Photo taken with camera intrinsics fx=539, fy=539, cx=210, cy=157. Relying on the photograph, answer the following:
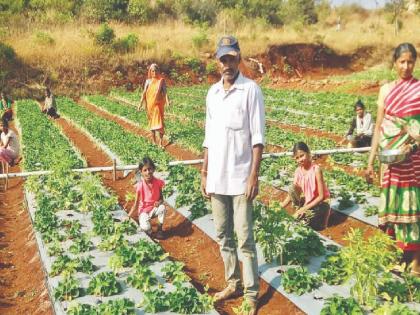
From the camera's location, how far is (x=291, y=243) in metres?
5.23

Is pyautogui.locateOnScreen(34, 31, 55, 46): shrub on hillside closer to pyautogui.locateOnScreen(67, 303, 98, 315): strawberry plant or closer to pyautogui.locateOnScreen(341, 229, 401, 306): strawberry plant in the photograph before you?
pyautogui.locateOnScreen(67, 303, 98, 315): strawberry plant

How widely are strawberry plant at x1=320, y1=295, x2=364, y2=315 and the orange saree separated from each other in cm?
800

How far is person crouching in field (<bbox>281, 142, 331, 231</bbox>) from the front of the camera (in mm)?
6059

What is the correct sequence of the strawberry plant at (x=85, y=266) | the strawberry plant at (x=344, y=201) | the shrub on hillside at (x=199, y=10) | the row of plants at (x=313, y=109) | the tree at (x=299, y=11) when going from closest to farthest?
the strawberry plant at (x=85, y=266) → the strawberry plant at (x=344, y=201) → the row of plants at (x=313, y=109) → the shrub on hillside at (x=199, y=10) → the tree at (x=299, y=11)

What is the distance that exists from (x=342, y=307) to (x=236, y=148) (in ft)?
4.68

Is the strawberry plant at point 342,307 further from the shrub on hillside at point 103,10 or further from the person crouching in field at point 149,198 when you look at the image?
the shrub on hillside at point 103,10

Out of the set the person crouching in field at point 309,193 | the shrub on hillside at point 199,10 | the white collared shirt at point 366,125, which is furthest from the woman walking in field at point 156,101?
the shrub on hillside at point 199,10

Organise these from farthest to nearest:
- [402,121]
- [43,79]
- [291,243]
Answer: [43,79]
[291,243]
[402,121]

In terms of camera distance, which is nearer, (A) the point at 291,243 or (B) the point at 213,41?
(A) the point at 291,243

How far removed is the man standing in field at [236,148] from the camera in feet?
13.5

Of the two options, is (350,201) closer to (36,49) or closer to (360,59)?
(36,49)

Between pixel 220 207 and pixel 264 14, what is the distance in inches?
1941

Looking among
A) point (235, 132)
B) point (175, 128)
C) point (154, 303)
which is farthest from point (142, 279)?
point (175, 128)

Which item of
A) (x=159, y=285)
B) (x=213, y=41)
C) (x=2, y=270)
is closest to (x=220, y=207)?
(x=159, y=285)
